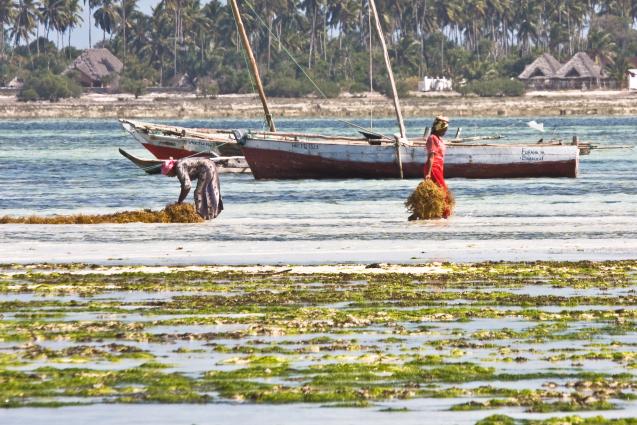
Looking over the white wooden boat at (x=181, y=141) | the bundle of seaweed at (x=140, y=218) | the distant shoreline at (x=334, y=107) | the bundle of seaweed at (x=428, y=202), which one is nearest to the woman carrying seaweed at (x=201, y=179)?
the bundle of seaweed at (x=140, y=218)

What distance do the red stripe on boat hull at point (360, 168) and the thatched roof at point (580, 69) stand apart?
133 meters

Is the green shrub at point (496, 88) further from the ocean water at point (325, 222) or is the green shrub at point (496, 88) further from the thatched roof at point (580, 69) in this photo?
the ocean water at point (325, 222)

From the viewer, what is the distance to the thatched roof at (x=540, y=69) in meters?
181

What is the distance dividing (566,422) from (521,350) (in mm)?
2688

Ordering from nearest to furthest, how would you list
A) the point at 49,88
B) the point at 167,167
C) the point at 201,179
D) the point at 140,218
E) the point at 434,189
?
the point at 434,189
the point at 167,167
the point at 201,179
the point at 140,218
the point at 49,88

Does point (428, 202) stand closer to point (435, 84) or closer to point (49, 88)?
point (49, 88)

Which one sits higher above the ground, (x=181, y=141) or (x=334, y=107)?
(x=181, y=141)

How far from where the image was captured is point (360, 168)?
149 feet

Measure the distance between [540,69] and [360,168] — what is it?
137940mm

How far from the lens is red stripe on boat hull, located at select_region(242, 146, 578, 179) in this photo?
45.4m

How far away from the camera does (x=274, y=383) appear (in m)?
11.1

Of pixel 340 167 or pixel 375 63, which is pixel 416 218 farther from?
pixel 375 63

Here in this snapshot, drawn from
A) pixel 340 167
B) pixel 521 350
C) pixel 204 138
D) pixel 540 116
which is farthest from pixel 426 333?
pixel 540 116

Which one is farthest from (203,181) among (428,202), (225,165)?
(225,165)
